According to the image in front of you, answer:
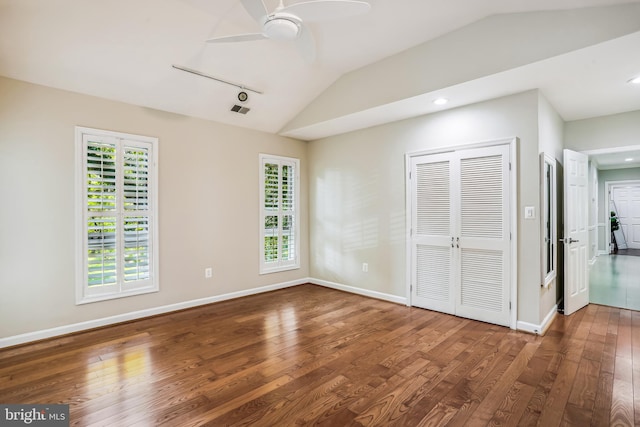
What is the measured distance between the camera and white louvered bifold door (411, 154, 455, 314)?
403 cm

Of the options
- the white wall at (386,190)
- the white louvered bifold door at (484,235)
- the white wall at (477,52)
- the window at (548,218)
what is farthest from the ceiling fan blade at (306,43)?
the window at (548,218)

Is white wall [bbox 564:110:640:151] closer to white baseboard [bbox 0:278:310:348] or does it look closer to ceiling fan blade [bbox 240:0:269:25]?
ceiling fan blade [bbox 240:0:269:25]

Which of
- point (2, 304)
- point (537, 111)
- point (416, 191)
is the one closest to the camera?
point (2, 304)

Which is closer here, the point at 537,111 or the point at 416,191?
the point at 537,111

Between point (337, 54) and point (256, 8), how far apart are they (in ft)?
6.23

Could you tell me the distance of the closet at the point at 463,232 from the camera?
3594 millimetres

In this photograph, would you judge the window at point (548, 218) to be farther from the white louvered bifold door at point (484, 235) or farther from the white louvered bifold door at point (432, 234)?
the white louvered bifold door at point (432, 234)

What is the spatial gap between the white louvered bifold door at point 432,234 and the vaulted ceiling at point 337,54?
0.77 m

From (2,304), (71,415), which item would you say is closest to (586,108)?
(71,415)

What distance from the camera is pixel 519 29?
2857mm

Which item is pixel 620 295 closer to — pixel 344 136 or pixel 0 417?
pixel 344 136

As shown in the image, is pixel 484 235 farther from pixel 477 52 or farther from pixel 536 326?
pixel 477 52

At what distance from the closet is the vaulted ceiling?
0.74 metres

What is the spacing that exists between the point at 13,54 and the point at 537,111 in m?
5.09
